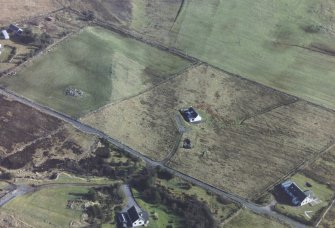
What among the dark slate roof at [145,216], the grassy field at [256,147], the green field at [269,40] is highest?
the green field at [269,40]

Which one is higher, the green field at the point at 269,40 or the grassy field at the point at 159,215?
the green field at the point at 269,40

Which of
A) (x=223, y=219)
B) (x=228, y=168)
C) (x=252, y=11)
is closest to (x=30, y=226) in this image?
(x=223, y=219)

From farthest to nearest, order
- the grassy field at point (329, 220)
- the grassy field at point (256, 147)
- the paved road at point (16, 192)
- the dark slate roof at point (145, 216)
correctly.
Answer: the grassy field at point (256, 147), the grassy field at point (329, 220), the paved road at point (16, 192), the dark slate roof at point (145, 216)

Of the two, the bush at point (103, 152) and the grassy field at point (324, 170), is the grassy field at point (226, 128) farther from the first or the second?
the bush at point (103, 152)

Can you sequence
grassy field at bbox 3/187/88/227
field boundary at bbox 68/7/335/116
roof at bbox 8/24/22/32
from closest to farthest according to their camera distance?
grassy field at bbox 3/187/88/227 → field boundary at bbox 68/7/335/116 → roof at bbox 8/24/22/32

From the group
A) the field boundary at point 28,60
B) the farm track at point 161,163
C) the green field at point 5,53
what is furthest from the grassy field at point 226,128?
the green field at point 5,53

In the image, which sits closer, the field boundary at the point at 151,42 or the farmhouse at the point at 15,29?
the field boundary at the point at 151,42

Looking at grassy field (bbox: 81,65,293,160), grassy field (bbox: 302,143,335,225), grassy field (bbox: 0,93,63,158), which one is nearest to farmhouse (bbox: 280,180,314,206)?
grassy field (bbox: 302,143,335,225)

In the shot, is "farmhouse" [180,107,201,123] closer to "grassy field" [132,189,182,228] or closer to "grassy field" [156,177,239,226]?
"grassy field" [156,177,239,226]
